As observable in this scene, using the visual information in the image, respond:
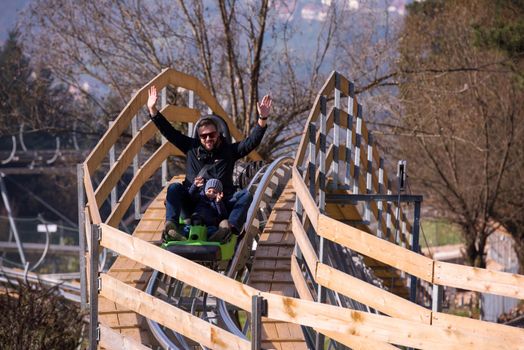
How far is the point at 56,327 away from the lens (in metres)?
7.39

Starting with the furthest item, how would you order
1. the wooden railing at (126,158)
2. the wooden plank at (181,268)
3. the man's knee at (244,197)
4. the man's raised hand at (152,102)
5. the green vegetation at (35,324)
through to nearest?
the man's raised hand at (152,102) → the man's knee at (244,197) → the wooden railing at (126,158) → the green vegetation at (35,324) → the wooden plank at (181,268)

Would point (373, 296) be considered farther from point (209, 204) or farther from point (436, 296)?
point (209, 204)

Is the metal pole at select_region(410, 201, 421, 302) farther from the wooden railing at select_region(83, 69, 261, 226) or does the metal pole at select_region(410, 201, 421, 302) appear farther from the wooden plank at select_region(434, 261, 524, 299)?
the wooden plank at select_region(434, 261, 524, 299)

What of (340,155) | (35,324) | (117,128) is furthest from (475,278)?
(340,155)

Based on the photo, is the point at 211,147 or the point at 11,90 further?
the point at 11,90

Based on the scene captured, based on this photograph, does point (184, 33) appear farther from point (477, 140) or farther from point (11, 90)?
point (477, 140)

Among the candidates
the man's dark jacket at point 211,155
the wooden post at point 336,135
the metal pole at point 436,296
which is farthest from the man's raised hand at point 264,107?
the metal pole at point 436,296

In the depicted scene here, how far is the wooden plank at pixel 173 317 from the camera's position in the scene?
6.74 m

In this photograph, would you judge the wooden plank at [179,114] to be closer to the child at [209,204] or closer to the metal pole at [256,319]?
the child at [209,204]

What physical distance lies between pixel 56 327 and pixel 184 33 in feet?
41.6

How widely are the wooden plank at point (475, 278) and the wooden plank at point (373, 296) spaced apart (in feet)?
1.09

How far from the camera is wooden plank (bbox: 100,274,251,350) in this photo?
22.1 feet

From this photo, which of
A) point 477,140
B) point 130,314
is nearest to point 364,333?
point 130,314

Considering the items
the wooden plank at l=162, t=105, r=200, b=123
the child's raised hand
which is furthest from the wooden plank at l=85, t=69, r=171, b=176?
the child's raised hand
